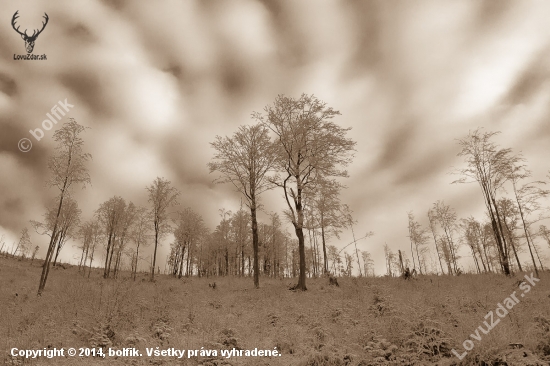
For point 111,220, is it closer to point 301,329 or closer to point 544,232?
point 301,329

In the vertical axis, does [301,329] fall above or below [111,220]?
below

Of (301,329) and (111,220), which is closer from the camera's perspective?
(301,329)

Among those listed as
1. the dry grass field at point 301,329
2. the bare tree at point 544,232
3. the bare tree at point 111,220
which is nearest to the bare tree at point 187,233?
the bare tree at point 111,220

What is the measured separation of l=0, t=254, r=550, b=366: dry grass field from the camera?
5.78 m

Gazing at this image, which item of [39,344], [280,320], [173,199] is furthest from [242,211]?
[39,344]

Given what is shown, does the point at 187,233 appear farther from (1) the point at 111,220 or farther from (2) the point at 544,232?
(2) the point at 544,232

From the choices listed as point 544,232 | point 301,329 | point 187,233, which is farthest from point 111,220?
point 544,232

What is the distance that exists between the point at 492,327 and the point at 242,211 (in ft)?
113

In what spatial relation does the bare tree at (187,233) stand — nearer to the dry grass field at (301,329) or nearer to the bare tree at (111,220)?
the bare tree at (111,220)

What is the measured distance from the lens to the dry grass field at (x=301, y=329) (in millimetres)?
5777

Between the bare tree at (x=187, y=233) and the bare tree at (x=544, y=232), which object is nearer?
the bare tree at (x=544, y=232)

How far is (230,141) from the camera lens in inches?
805

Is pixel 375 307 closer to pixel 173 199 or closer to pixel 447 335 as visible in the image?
pixel 447 335

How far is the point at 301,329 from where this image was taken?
8.81 metres
